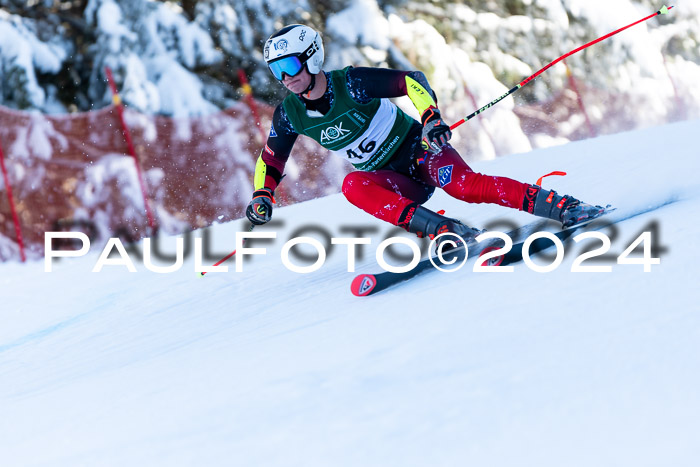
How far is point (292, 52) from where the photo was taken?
3381mm

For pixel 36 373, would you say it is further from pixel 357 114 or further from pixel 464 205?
pixel 464 205

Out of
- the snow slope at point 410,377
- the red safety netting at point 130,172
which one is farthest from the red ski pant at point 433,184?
the red safety netting at point 130,172

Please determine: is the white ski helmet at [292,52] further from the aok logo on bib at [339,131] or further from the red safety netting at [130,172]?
the red safety netting at [130,172]

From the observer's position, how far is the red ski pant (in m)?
3.30

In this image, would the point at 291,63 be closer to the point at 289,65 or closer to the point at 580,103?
the point at 289,65

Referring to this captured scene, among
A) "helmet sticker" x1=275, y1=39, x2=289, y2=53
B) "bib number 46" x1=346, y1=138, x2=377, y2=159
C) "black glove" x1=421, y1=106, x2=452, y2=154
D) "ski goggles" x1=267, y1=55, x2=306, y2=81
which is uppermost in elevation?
"helmet sticker" x1=275, y1=39, x2=289, y2=53

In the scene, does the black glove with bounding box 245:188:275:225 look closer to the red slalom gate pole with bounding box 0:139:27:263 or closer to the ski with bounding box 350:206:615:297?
the ski with bounding box 350:206:615:297

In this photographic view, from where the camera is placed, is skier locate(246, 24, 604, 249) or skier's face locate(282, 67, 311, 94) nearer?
skier locate(246, 24, 604, 249)

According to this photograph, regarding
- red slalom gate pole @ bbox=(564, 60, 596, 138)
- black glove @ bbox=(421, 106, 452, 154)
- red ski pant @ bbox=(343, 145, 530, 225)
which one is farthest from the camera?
red slalom gate pole @ bbox=(564, 60, 596, 138)

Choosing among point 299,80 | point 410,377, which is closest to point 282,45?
point 299,80

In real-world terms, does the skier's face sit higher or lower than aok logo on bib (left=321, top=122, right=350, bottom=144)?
higher

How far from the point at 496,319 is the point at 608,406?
2.19ft

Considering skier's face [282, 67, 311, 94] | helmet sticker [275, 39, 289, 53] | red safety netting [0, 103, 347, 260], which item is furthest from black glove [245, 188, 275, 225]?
red safety netting [0, 103, 347, 260]

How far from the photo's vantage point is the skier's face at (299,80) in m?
3.43
